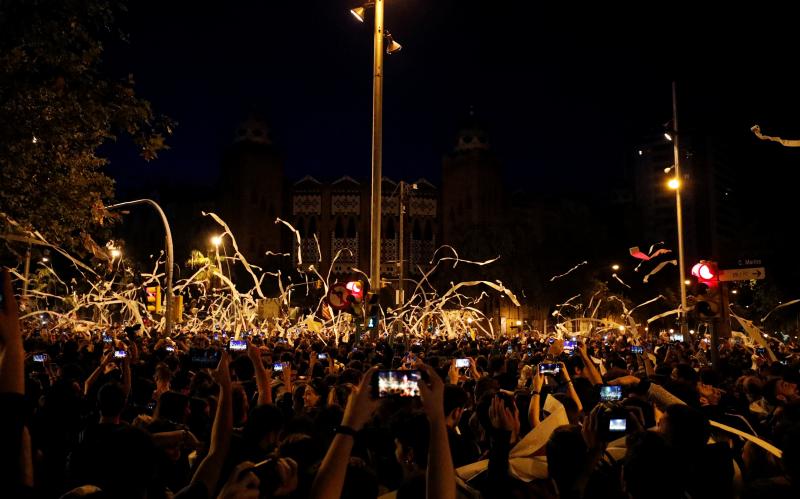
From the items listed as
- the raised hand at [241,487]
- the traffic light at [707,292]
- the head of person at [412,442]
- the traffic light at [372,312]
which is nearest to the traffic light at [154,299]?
the traffic light at [372,312]

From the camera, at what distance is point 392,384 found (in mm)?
2877

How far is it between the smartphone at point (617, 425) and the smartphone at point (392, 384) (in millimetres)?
1244

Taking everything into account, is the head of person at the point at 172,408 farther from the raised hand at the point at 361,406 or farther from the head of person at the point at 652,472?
the head of person at the point at 652,472

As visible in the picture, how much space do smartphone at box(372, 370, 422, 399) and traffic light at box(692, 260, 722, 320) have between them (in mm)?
7871

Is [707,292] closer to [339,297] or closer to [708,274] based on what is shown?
[708,274]

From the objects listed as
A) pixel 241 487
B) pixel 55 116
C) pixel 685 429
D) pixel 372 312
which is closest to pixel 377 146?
pixel 372 312

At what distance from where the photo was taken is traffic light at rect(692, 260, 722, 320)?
31.0 feet

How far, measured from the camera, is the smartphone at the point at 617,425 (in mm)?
3468

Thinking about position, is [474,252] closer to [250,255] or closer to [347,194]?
[347,194]

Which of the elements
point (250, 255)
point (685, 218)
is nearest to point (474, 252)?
point (250, 255)

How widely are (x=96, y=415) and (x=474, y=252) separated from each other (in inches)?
2130

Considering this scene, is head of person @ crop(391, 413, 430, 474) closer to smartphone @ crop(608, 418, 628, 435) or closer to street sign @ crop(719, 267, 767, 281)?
smartphone @ crop(608, 418, 628, 435)

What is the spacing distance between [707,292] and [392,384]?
832 centimetres

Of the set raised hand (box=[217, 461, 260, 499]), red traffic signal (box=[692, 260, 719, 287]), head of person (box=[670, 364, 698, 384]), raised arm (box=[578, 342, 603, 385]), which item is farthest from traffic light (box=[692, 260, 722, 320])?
raised hand (box=[217, 461, 260, 499])
